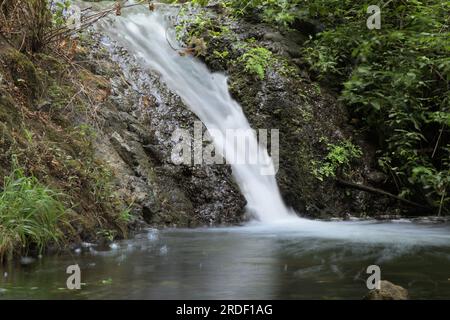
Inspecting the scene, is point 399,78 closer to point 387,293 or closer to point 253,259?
point 253,259

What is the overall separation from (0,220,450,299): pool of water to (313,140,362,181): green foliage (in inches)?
80.8

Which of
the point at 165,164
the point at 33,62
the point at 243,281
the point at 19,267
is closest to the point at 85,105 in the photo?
the point at 33,62

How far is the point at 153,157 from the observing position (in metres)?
7.64

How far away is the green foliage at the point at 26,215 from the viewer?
468 centimetres

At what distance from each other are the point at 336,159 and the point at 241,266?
180 inches

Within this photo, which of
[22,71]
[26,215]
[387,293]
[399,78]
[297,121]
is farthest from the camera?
[297,121]

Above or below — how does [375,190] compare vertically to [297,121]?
below

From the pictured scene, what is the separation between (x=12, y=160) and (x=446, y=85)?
282 inches

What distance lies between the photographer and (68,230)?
5.30m

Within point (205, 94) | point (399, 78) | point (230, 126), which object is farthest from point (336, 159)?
point (205, 94)

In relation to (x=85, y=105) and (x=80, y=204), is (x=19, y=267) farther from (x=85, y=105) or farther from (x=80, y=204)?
(x=85, y=105)

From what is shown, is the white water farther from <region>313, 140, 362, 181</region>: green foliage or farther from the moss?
the moss

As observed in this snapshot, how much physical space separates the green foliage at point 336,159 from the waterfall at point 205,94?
2.60 feet

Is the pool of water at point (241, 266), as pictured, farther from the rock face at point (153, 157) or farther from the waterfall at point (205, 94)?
the waterfall at point (205, 94)
